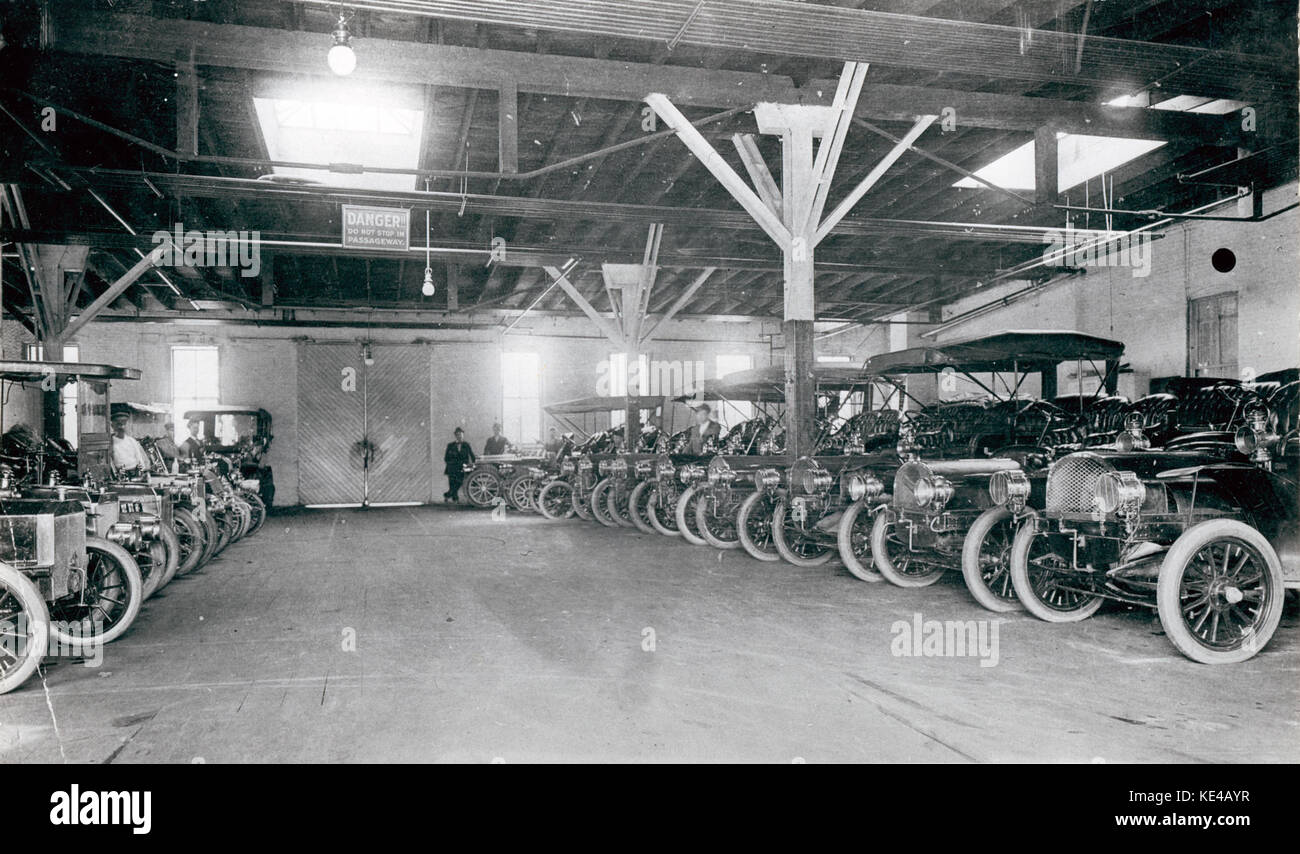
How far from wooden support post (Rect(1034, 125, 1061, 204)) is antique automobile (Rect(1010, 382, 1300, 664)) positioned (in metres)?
3.82

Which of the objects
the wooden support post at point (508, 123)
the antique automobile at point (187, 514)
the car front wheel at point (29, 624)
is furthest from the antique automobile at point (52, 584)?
the wooden support post at point (508, 123)

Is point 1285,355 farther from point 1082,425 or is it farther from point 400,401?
point 400,401

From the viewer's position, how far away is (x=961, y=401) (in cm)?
885

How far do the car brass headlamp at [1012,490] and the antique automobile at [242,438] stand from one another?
1116cm

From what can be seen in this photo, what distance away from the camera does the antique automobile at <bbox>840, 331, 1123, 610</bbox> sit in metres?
6.10

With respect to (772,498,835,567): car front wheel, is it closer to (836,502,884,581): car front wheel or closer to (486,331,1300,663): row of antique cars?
(486,331,1300,663): row of antique cars

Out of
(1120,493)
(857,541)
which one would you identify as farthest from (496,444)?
(1120,493)

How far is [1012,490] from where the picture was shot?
545cm

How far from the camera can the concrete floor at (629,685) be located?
10.6 ft

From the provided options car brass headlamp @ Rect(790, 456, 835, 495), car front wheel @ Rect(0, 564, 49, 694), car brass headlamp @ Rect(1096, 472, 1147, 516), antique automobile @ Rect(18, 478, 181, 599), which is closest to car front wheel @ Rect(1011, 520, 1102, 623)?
car brass headlamp @ Rect(1096, 472, 1147, 516)

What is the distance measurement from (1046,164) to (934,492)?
4.65 metres

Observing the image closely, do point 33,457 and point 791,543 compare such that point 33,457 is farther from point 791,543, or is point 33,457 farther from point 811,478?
point 791,543

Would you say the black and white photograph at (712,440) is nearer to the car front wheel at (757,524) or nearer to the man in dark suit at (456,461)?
the car front wheel at (757,524)
